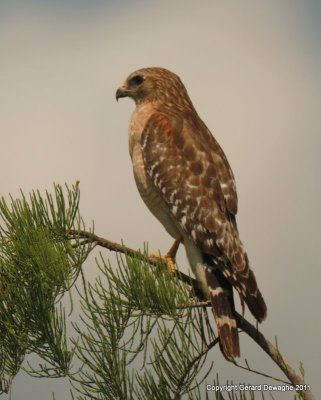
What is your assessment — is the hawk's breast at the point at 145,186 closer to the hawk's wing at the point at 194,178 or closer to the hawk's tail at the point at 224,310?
the hawk's wing at the point at 194,178

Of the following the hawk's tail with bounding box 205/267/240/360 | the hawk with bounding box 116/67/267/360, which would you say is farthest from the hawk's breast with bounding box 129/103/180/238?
the hawk's tail with bounding box 205/267/240/360

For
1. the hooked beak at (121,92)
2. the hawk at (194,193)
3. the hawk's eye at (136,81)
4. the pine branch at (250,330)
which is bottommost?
the pine branch at (250,330)

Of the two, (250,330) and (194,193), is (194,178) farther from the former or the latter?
(250,330)

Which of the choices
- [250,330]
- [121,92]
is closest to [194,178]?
[121,92]

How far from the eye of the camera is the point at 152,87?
7.85 m

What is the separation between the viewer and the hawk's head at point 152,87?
7.81 meters

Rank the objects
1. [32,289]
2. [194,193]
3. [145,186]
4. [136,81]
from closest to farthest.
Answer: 1. [32,289]
2. [194,193]
3. [145,186]
4. [136,81]

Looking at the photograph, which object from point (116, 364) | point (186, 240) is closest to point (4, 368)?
point (116, 364)

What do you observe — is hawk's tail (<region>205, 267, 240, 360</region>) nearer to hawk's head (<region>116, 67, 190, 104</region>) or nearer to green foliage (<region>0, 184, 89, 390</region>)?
green foliage (<region>0, 184, 89, 390</region>)

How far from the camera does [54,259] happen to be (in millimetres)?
4340

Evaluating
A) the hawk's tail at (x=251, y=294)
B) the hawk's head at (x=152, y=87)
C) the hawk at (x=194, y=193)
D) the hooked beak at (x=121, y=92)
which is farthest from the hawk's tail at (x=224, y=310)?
the hooked beak at (x=121, y=92)

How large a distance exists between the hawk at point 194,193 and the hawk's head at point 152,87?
3 centimetres

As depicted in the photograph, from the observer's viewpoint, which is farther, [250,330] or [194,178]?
[194,178]

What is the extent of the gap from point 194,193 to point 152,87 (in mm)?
1755
